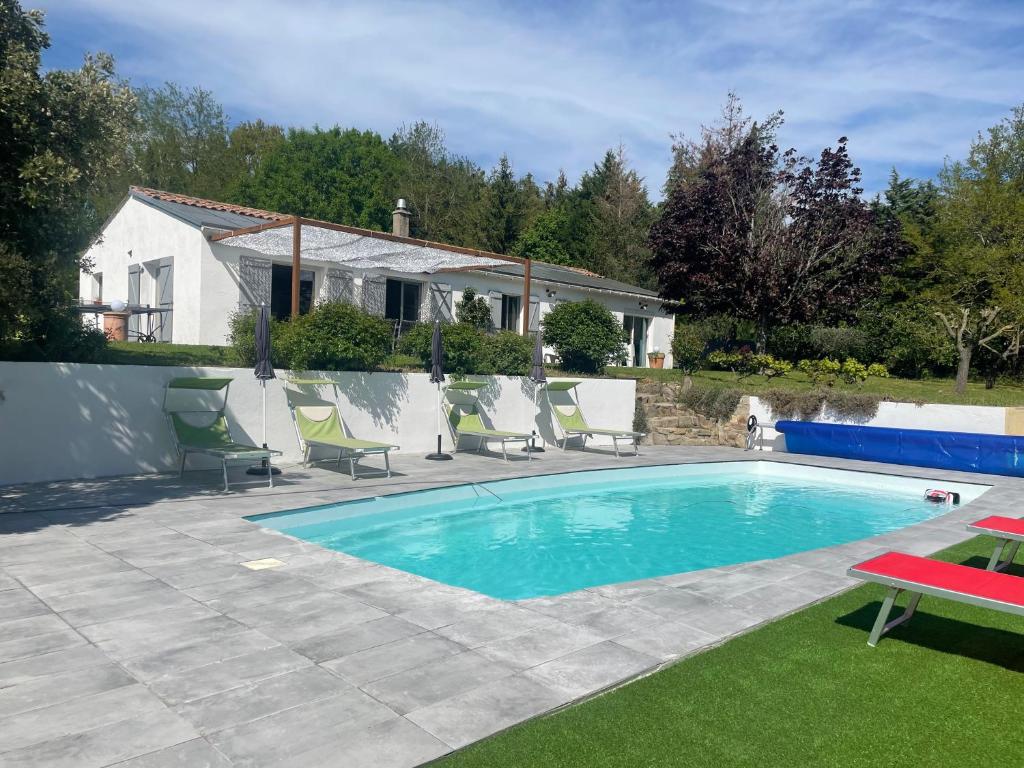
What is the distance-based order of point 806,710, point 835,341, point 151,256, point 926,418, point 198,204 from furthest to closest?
point 835,341 < point 198,204 < point 151,256 < point 926,418 < point 806,710

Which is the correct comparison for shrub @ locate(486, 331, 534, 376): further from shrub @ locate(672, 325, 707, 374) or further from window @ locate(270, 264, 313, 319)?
window @ locate(270, 264, 313, 319)

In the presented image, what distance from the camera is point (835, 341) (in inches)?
949

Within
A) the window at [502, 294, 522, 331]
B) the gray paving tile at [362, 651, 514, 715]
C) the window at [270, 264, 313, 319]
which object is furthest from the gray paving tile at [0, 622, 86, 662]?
the window at [502, 294, 522, 331]

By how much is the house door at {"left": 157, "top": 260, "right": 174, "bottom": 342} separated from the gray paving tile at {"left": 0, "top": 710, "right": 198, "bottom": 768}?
16.9m

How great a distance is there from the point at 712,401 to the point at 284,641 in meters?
14.6

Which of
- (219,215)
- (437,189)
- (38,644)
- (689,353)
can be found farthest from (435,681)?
(437,189)

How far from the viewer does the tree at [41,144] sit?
6676mm

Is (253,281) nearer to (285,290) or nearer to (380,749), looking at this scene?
(285,290)

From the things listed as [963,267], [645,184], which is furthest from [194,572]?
[645,184]

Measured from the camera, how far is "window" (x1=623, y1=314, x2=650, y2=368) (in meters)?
27.7

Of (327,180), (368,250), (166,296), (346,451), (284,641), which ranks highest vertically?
(327,180)

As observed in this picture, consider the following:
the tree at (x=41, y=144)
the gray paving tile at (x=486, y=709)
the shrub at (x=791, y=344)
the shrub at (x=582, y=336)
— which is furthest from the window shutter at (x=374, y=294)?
the gray paving tile at (x=486, y=709)

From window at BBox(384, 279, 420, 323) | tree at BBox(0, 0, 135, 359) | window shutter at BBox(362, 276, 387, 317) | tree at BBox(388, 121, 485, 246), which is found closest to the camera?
tree at BBox(0, 0, 135, 359)

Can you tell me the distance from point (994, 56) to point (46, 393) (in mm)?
19162
